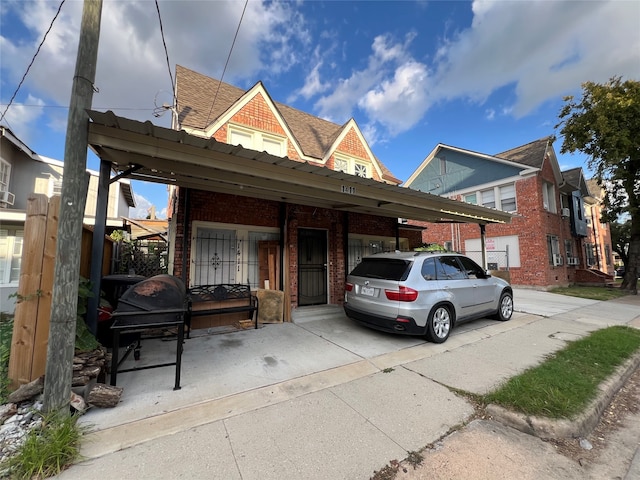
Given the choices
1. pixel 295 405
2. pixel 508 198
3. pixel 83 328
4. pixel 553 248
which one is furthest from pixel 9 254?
pixel 553 248

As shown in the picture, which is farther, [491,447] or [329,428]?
[329,428]

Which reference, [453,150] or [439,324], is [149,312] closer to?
[439,324]

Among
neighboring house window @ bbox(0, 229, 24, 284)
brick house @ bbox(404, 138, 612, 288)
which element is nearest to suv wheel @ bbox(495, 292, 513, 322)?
brick house @ bbox(404, 138, 612, 288)

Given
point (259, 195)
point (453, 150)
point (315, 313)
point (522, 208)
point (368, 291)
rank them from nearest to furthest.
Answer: point (368, 291), point (259, 195), point (315, 313), point (522, 208), point (453, 150)

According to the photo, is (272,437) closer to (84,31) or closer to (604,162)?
(84,31)

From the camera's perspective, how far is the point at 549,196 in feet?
54.2

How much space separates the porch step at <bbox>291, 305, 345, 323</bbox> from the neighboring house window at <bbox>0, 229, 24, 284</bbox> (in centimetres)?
921

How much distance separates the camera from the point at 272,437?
8.18ft

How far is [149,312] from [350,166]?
945cm

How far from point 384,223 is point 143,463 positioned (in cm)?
890

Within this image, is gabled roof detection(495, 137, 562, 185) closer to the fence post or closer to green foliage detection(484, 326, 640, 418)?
green foliage detection(484, 326, 640, 418)

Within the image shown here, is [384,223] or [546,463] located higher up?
[384,223]

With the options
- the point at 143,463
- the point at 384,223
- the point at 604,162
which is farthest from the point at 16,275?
the point at 604,162

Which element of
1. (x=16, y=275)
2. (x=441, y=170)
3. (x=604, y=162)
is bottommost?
(x=16, y=275)
